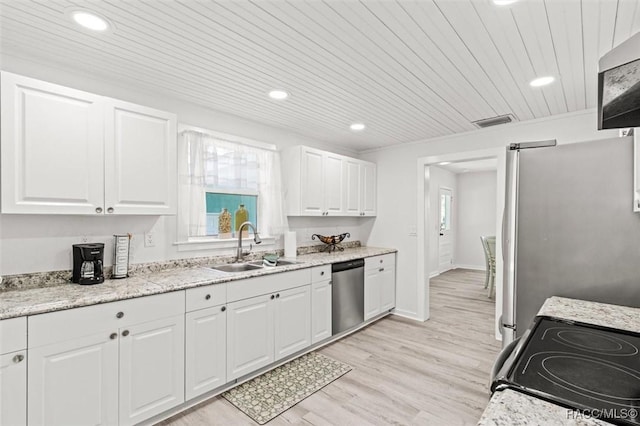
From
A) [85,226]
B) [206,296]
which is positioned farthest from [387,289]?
[85,226]

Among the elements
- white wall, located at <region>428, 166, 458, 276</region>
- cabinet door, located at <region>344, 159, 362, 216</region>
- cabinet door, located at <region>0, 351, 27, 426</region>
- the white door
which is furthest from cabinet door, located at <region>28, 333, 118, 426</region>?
the white door

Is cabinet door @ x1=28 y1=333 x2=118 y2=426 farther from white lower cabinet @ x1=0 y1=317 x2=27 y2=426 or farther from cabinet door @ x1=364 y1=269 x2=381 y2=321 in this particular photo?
cabinet door @ x1=364 y1=269 x2=381 y2=321

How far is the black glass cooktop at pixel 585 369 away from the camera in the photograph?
749mm

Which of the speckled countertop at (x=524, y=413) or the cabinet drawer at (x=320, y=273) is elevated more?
the speckled countertop at (x=524, y=413)

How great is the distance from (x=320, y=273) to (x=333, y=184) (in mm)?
1276

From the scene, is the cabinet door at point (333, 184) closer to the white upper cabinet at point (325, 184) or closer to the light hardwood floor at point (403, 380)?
the white upper cabinet at point (325, 184)

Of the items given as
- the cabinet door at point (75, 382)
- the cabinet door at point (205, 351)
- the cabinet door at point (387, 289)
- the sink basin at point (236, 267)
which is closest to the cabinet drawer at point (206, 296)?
the cabinet door at point (205, 351)

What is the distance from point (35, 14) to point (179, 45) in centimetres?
69

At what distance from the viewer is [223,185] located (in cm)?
314

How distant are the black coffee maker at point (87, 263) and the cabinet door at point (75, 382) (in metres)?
0.49

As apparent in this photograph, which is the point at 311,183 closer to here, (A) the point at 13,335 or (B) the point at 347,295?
(B) the point at 347,295

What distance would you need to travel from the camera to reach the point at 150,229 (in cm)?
261

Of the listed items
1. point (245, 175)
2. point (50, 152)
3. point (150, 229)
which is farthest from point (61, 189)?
point (245, 175)

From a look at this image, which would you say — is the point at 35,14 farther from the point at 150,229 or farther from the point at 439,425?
the point at 439,425
